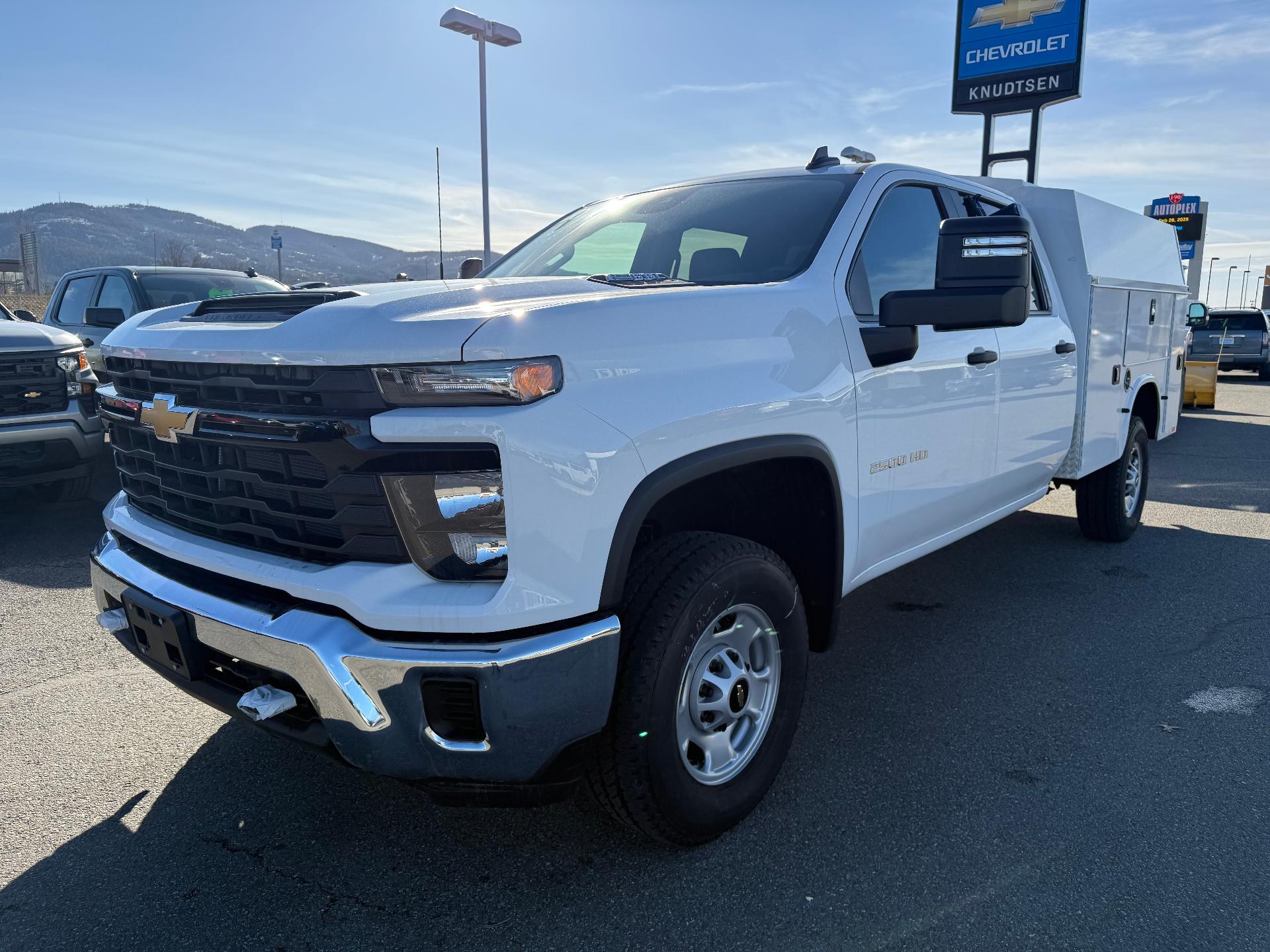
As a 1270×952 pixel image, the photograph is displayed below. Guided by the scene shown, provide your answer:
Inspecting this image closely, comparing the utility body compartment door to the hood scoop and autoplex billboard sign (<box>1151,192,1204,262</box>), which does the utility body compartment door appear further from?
autoplex billboard sign (<box>1151,192,1204,262</box>)

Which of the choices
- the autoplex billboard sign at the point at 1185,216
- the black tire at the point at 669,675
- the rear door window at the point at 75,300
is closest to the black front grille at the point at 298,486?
the black tire at the point at 669,675

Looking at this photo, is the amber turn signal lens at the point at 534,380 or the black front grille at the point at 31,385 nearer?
the amber turn signal lens at the point at 534,380

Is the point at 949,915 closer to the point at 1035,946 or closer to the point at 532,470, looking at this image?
the point at 1035,946

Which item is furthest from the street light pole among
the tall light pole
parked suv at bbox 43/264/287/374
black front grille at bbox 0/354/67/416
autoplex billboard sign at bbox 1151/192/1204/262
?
autoplex billboard sign at bbox 1151/192/1204/262

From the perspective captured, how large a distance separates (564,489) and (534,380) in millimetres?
239

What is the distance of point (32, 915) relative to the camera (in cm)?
224

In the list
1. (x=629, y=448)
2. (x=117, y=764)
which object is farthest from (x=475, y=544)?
(x=117, y=764)

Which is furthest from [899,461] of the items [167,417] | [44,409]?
[44,409]

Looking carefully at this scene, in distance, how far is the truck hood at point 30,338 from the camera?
579 cm

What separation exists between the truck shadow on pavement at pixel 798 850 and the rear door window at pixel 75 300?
7.06 metres

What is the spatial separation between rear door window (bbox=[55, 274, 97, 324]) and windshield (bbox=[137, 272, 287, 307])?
2.84 ft

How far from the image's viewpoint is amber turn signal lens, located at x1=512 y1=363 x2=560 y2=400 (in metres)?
1.92

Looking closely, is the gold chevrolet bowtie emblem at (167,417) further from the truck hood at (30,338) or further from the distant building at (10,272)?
the distant building at (10,272)

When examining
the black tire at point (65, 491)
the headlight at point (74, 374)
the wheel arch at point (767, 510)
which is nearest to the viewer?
the wheel arch at point (767, 510)
